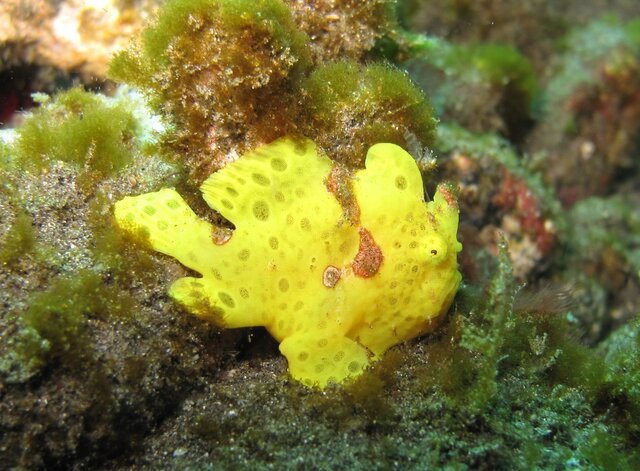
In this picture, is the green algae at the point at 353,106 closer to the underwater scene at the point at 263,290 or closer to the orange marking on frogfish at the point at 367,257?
the underwater scene at the point at 263,290

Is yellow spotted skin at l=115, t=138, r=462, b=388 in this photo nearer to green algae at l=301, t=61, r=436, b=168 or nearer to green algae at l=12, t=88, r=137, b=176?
green algae at l=301, t=61, r=436, b=168

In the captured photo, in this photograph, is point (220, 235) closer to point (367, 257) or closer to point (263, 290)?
point (263, 290)

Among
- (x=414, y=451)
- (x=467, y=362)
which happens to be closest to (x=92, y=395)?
(x=414, y=451)

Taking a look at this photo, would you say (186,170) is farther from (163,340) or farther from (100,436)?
(100,436)

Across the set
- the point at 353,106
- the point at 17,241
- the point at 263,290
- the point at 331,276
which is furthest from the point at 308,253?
the point at 17,241

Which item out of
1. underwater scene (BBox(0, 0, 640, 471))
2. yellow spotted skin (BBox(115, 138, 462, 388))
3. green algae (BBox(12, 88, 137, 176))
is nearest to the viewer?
underwater scene (BBox(0, 0, 640, 471))

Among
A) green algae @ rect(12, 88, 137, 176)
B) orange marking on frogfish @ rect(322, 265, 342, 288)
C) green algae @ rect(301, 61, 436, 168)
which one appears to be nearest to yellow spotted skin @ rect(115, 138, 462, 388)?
orange marking on frogfish @ rect(322, 265, 342, 288)

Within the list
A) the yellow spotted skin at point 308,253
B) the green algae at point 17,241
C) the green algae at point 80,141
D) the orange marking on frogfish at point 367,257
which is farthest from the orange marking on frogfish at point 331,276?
the green algae at point 17,241
